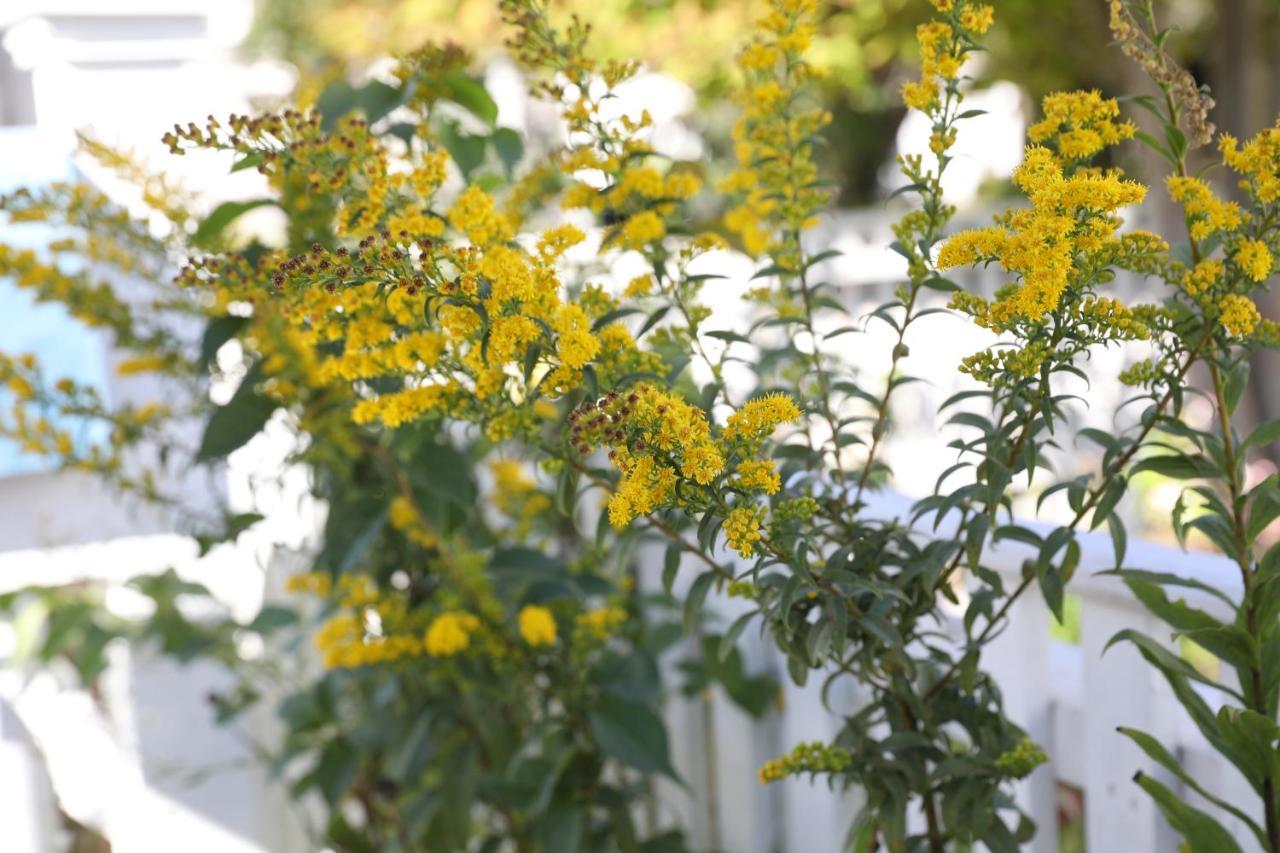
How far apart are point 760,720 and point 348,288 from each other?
1116 mm

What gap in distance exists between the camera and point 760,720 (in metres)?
1.79

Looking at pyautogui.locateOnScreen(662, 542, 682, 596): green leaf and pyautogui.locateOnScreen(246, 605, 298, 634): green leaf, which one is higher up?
pyautogui.locateOnScreen(246, 605, 298, 634): green leaf

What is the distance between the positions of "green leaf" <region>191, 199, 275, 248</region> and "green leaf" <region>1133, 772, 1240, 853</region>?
44.9 inches

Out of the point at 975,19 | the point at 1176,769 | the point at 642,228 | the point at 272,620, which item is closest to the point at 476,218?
the point at 642,228

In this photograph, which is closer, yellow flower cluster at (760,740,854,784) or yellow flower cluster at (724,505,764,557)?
yellow flower cluster at (724,505,764,557)

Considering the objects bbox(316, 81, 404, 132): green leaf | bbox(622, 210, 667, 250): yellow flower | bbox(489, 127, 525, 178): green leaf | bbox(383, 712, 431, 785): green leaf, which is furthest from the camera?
bbox(383, 712, 431, 785): green leaf

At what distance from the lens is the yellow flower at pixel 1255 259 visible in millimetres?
827

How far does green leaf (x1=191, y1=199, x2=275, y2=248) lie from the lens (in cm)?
146

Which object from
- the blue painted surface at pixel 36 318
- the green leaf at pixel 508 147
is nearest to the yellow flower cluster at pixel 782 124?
the green leaf at pixel 508 147

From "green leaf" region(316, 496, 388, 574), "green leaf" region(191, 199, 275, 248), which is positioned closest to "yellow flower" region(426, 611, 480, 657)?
"green leaf" region(316, 496, 388, 574)

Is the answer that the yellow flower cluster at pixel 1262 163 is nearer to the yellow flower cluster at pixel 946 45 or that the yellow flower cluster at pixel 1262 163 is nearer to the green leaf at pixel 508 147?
the yellow flower cluster at pixel 946 45

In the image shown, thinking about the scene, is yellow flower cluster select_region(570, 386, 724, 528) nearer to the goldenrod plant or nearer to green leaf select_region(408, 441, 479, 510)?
the goldenrod plant

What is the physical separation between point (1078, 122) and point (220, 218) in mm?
999

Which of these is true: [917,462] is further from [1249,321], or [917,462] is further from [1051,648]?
[1249,321]
